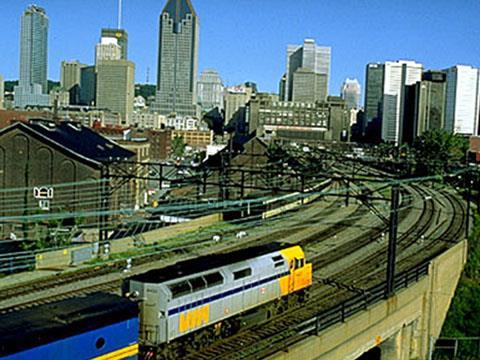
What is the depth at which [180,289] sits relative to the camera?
14500mm

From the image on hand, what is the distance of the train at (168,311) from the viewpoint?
11.2 meters

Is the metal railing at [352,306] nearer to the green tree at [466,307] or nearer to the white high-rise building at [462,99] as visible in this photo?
the green tree at [466,307]

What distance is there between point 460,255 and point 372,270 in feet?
18.1

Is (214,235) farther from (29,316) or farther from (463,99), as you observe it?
(463,99)

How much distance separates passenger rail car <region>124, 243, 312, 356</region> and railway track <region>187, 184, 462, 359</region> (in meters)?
0.34

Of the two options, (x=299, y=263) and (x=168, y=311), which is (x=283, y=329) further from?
(x=168, y=311)

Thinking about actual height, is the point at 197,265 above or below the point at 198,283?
above

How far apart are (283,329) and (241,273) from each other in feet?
5.75

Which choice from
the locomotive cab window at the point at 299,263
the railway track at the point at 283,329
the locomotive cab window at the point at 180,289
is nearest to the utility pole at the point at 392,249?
the railway track at the point at 283,329

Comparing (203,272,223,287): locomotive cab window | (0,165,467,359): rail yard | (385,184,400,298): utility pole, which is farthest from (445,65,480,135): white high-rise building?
(203,272,223,287): locomotive cab window

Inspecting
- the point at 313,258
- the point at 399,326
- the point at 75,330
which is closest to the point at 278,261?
the point at 399,326

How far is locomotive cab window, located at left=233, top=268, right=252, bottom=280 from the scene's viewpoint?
16.5 m

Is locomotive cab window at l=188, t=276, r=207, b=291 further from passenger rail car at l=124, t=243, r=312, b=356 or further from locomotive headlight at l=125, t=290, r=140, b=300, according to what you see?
locomotive headlight at l=125, t=290, r=140, b=300

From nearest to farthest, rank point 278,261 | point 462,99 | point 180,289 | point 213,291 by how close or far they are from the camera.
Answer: point 180,289 < point 213,291 < point 278,261 < point 462,99
